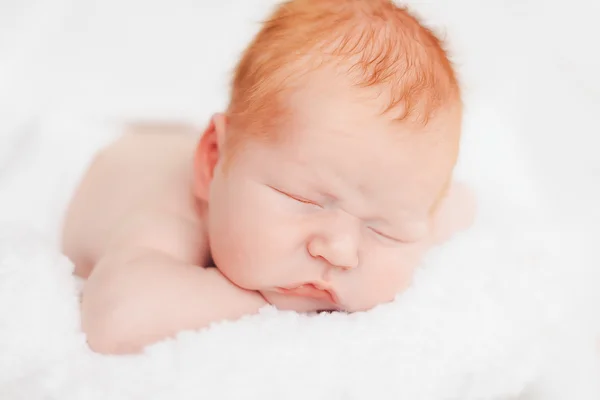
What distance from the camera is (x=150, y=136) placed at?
1301 millimetres

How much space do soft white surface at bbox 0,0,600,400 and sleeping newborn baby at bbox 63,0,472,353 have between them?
0.04m

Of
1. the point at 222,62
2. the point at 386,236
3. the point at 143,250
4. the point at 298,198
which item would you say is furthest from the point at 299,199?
the point at 222,62

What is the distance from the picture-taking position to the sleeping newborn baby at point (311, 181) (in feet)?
2.83

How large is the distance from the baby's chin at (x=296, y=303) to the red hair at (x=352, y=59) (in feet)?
0.70

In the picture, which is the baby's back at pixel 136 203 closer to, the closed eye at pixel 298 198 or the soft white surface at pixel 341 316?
the soft white surface at pixel 341 316

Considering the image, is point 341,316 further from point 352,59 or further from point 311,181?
point 352,59

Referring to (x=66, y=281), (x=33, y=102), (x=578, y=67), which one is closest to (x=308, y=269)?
(x=66, y=281)

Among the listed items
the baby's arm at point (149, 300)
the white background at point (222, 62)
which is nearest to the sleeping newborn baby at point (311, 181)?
the baby's arm at point (149, 300)

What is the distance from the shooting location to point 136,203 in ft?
3.65

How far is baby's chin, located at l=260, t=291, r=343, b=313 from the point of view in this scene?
3.23ft

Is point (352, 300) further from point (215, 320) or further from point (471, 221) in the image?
point (471, 221)

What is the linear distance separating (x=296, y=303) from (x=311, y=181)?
185 mm

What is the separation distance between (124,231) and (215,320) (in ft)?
0.65

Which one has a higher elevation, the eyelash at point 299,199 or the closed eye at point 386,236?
the eyelash at point 299,199
